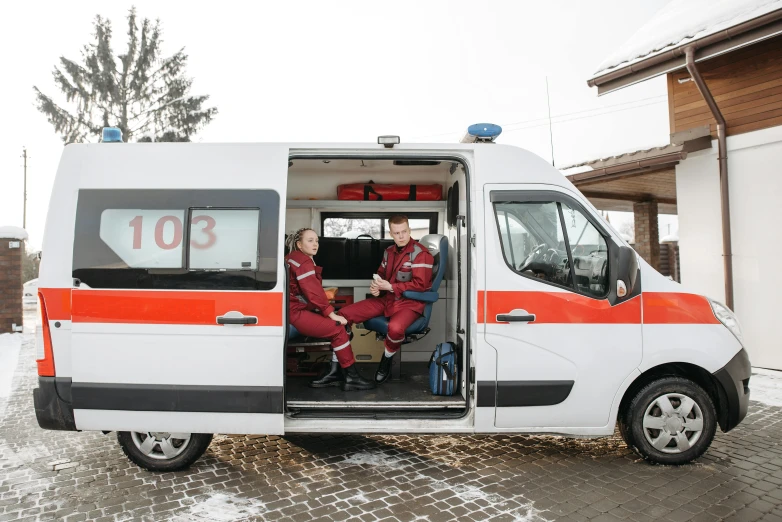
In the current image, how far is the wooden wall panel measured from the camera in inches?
290

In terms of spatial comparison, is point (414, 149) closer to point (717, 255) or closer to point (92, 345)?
point (92, 345)

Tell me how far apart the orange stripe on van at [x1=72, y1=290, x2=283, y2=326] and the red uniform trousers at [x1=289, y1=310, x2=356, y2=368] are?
89 cm

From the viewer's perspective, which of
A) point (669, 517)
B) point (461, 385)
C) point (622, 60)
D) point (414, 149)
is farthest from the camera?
point (622, 60)

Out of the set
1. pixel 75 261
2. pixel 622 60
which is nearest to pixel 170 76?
pixel 622 60

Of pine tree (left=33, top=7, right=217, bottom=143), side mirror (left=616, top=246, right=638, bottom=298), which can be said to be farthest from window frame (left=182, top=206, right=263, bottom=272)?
pine tree (left=33, top=7, right=217, bottom=143)

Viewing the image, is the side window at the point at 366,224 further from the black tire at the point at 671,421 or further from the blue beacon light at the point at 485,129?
the black tire at the point at 671,421

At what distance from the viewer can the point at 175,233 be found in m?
3.80

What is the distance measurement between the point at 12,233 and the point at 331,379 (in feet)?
30.8

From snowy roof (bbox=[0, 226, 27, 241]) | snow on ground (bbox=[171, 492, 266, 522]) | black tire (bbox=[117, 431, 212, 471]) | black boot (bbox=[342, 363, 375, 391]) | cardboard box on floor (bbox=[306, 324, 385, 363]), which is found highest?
snowy roof (bbox=[0, 226, 27, 241])

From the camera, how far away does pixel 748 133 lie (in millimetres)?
7543

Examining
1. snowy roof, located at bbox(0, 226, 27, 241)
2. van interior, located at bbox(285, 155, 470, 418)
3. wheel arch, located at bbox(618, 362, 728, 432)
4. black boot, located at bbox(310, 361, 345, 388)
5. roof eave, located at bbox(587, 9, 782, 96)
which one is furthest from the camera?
snowy roof, located at bbox(0, 226, 27, 241)

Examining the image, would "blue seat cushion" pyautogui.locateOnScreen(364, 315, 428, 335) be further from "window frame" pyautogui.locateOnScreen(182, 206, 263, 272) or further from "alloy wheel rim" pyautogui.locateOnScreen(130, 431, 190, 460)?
"alloy wheel rim" pyautogui.locateOnScreen(130, 431, 190, 460)

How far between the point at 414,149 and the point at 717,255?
20.5 ft

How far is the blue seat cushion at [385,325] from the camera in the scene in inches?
199
